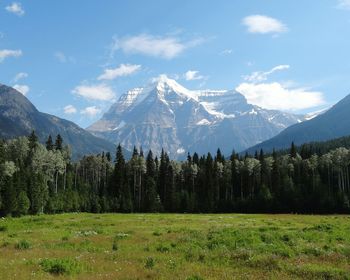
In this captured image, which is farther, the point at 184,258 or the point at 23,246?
the point at 23,246

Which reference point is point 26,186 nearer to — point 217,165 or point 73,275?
point 217,165

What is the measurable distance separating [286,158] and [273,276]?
165469mm

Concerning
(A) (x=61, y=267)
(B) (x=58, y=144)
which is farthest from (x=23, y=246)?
(B) (x=58, y=144)

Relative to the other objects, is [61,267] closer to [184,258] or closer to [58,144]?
[184,258]

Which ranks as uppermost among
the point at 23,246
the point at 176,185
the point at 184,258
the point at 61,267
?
the point at 176,185

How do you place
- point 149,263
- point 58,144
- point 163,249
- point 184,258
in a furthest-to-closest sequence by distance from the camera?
point 58,144, point 163,249, point 184,258, point 149,263

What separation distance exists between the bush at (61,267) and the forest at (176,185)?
85412mm

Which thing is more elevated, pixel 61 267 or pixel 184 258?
pixel 61 267

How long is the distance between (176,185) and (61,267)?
160 meters

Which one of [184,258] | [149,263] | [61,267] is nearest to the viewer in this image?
[61,267]

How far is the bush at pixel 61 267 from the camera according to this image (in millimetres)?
21984

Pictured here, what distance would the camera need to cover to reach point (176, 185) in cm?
18138

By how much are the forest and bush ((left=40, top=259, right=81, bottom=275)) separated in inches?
3363

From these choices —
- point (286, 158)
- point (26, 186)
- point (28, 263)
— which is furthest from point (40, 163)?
point (28, 263)
